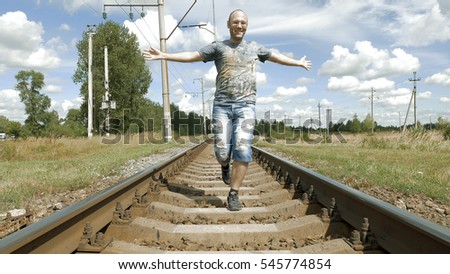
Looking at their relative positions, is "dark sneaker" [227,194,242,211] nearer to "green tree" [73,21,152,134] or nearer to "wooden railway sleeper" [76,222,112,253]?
"wooden railway sleeper" [76,222,112,253]

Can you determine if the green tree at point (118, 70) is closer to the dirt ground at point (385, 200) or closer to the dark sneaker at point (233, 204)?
the dirt ground at point (385, 200)

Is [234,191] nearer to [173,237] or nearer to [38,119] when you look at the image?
[173,237]

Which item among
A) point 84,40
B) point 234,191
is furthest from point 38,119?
point 234,191

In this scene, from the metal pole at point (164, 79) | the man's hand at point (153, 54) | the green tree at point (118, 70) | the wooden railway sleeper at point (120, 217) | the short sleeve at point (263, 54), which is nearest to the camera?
the wooden railway sleeper at point (120, 217)

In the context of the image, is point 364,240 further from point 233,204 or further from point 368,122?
point 368,122

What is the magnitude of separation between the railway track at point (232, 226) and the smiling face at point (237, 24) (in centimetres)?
153

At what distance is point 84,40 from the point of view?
48.2 metres

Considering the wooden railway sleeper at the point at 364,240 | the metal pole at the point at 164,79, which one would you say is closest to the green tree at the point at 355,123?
the metal pole at the point at 164,79

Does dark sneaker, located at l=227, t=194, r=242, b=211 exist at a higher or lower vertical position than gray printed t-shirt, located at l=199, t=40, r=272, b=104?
lower

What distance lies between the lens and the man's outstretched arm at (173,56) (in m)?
3.49

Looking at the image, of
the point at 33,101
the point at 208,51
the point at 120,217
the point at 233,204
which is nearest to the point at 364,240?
the point at 233,204

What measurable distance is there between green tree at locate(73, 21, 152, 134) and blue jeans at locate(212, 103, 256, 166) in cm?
4478

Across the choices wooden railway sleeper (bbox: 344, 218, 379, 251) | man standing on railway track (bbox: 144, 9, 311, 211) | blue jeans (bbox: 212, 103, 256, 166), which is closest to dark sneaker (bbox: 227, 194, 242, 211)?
man standing on railway track (bbox: 144, 9, 311, 211)

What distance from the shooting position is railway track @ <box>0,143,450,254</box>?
2150 millimetres
